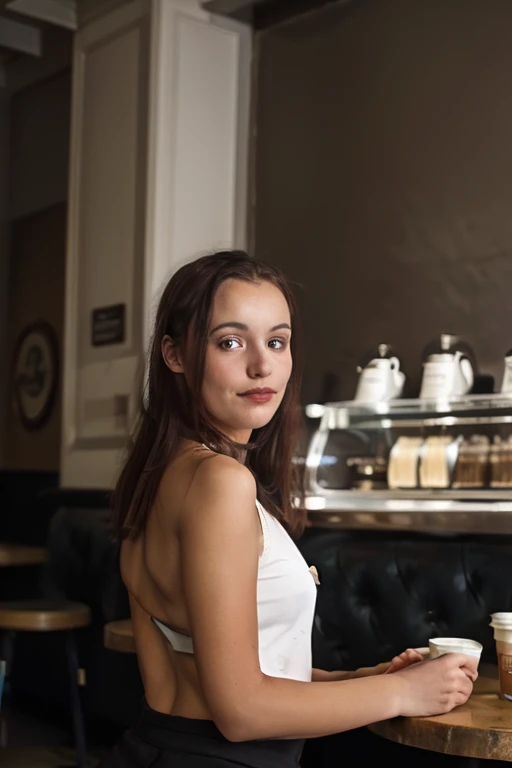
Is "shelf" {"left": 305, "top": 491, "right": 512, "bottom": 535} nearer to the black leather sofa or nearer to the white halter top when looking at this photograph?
the black leather sofa

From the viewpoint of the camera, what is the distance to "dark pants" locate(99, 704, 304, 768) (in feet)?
4.11

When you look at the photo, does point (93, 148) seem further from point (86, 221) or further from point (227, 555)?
point (227, 555)

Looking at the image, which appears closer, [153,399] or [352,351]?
[153,399]

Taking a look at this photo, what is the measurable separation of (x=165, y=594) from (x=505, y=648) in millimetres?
854

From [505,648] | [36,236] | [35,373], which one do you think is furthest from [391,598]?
[36,236]

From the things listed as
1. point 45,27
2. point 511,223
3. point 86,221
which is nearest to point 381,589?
point 511,223

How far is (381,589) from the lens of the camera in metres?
2.96

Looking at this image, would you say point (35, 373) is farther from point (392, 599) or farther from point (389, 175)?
point (392, 599)

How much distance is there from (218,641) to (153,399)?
393 millimetres

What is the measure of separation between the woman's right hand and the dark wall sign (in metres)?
3.24

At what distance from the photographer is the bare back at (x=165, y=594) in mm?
1264

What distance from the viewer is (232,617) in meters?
1.18

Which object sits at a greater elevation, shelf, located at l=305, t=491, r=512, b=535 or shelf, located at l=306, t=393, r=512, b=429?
shelf, located at l=306, t=393, r=512, b=429

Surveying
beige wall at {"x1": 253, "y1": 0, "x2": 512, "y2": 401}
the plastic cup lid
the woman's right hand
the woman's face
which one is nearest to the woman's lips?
the woman's face
